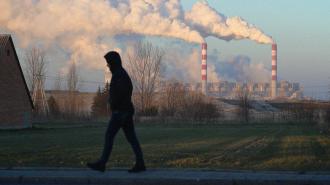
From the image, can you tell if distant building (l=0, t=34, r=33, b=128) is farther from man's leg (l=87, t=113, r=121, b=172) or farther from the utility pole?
man's leg (l=87, t=113, r=121, b=172)

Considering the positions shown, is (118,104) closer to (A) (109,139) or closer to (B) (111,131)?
(B) (111,131)

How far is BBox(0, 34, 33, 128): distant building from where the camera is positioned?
58.6 m

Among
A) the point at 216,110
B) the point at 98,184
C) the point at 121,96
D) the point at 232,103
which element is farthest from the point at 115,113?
the point at 232,103

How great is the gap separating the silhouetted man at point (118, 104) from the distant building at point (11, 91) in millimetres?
49051

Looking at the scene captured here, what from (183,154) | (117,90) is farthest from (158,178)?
(183,154)

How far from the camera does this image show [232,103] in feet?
403

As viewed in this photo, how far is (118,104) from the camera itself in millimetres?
10938

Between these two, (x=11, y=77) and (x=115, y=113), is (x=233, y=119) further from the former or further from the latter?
(x=115, y=113)

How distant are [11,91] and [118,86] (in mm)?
51527

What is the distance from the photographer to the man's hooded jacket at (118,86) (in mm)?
10844

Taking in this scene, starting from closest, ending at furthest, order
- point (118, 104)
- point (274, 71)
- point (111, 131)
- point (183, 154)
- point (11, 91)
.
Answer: point (118, 104) < point (111, 131) < point (183, 154) < point (11, 91) < point (274, 71)

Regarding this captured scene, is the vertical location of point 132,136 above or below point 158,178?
above

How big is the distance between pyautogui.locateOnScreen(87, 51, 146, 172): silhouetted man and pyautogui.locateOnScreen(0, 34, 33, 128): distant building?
49051mm

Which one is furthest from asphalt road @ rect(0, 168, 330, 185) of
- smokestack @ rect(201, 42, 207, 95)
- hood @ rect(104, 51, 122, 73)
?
smokestack @ rect(201, 42, 207, 95)
